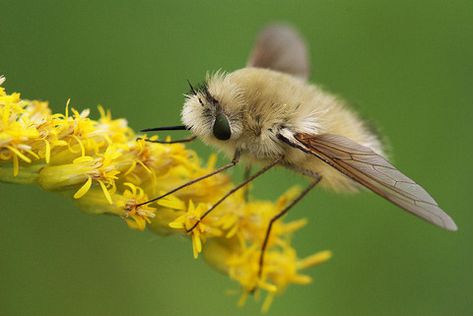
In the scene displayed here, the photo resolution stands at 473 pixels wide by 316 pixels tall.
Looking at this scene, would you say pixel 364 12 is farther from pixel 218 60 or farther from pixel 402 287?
pixel 402 287

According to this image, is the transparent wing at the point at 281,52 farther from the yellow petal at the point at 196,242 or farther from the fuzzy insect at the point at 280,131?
the yellow petal at the point at 196,242

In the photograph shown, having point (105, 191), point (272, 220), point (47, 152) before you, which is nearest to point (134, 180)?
point (105, 191)

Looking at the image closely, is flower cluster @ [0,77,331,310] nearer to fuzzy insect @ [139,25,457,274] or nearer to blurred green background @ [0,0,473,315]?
fuzzy insect @ [139,25,457,274]

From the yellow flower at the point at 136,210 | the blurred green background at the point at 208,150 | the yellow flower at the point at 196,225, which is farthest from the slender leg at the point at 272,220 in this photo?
the blurred green background at the point at 208,150

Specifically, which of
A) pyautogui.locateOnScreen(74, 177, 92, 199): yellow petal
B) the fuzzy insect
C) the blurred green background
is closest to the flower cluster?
pyautogui.locateOnScreen(74, 177, 92, 199): yellow petal

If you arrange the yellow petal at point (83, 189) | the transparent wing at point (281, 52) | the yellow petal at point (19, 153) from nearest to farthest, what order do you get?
1. the yellow petal at point (19, 153)
2. the yellow petal at point (83, 189)
3. the transparent wing at point (281, 52)

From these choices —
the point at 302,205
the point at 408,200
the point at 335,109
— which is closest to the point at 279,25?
the point at 335,109

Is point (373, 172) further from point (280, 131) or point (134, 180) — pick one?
point (134, 180)
